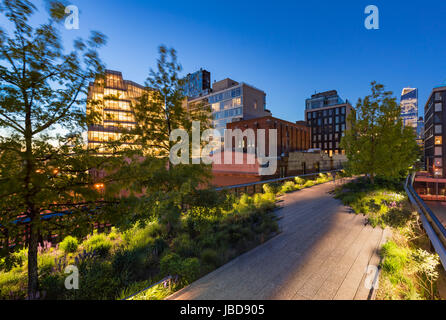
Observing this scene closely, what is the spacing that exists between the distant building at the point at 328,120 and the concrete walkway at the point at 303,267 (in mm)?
76210

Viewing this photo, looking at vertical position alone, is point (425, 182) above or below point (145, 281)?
below

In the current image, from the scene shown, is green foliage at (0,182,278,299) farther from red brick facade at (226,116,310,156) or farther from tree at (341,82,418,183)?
red brick facade at (226,116,310,156)

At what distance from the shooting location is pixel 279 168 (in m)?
21.4

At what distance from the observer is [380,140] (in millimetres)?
13180

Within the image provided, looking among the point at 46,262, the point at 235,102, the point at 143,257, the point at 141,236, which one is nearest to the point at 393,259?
the point at 143,257

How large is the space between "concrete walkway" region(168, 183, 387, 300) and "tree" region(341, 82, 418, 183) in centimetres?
873

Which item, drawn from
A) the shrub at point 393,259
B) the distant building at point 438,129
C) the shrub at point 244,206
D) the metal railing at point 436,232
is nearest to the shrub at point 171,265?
the shrub at point 244,206

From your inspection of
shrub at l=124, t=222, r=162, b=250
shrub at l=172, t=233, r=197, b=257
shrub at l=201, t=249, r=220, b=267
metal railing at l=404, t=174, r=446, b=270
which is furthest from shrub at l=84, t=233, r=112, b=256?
metal railing at l=404, t=174, r=446, b=270

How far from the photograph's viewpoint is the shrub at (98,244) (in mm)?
4771

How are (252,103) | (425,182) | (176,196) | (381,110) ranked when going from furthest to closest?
(252,103) → (425,182) → (381,110) → (176,196)

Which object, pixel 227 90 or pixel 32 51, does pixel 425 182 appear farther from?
pixel 32 51

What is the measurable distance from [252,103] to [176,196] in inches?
2172

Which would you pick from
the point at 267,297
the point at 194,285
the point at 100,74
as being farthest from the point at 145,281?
the point at 100,74

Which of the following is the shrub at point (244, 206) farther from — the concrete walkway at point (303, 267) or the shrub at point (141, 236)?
the shrub at point (141, 236)
